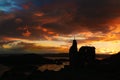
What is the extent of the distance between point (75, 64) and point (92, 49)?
8.02 metres

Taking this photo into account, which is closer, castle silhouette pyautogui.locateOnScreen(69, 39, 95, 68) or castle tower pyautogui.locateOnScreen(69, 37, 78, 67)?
castle silhouette pyautogui.locateOnScreen(69, 39, 95, 68)

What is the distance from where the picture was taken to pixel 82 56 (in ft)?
276

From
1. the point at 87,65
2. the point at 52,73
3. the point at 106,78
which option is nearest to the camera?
the point at 106,78

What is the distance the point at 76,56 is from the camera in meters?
83.6

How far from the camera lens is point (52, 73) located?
72.4 metres

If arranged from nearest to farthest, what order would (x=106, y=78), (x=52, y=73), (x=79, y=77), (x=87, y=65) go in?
(x=106, y=78), (x=79, y=77), (x=52, y=73), (x=87, y=65)

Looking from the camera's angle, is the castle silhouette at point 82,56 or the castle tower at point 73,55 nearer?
the castle silhouette at point 82,56

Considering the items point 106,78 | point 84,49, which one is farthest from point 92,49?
point 106,78

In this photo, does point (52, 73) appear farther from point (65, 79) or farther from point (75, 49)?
point (75, 49)

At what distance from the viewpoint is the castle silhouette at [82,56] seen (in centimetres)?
8282

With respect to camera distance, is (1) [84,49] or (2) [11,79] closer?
(2) [11,79]

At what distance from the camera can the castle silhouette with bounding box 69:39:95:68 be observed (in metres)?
82.8

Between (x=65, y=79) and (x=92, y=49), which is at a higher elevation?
(x=92, y=49)

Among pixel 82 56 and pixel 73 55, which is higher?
pixel 73 55
